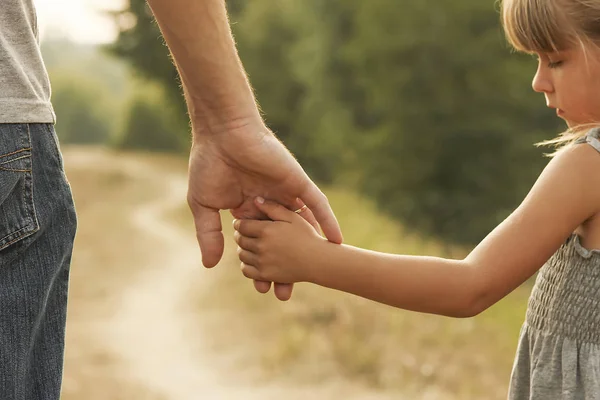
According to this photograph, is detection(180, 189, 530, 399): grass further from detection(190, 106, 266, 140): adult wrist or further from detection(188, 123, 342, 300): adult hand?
detection(190, 106, 266, 140): adult wrist

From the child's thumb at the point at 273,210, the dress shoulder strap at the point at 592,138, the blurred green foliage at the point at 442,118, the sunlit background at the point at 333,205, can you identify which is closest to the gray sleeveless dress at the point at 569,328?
the dress shoulder strap at the point at 592,138

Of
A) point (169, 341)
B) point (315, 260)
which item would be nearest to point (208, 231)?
point (315, 260)

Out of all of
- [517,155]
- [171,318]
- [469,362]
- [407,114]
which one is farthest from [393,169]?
[469,362]

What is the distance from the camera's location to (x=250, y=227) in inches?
81.8

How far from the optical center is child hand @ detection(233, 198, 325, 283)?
1975 millimetres

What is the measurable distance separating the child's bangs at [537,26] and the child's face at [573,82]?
0.03m

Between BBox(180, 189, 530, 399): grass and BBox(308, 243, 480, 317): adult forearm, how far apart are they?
2711 millimetres

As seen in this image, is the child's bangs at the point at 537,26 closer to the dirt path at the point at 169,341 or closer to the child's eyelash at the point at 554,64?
the child's eyelash at the point at 554,64

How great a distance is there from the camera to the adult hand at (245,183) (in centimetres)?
204

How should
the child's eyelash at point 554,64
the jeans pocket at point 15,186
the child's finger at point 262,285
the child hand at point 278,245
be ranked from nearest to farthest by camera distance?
the jeans pocket at point 15,186, the child's eyelash at point 554,64, the child hand at point 278,245, the child's finger at point 262,285

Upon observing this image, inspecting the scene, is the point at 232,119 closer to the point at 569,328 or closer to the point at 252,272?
the point at 252,272

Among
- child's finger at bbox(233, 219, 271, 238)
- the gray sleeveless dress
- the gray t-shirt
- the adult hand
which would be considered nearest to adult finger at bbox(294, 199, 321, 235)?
the adult hand

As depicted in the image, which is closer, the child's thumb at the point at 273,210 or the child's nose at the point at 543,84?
the child's nose at the point at 543,84

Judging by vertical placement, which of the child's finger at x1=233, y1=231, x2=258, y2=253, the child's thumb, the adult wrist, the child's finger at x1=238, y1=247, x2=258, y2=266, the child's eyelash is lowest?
the child's finger at x1=238, y1=247, x2=258, y2=266
